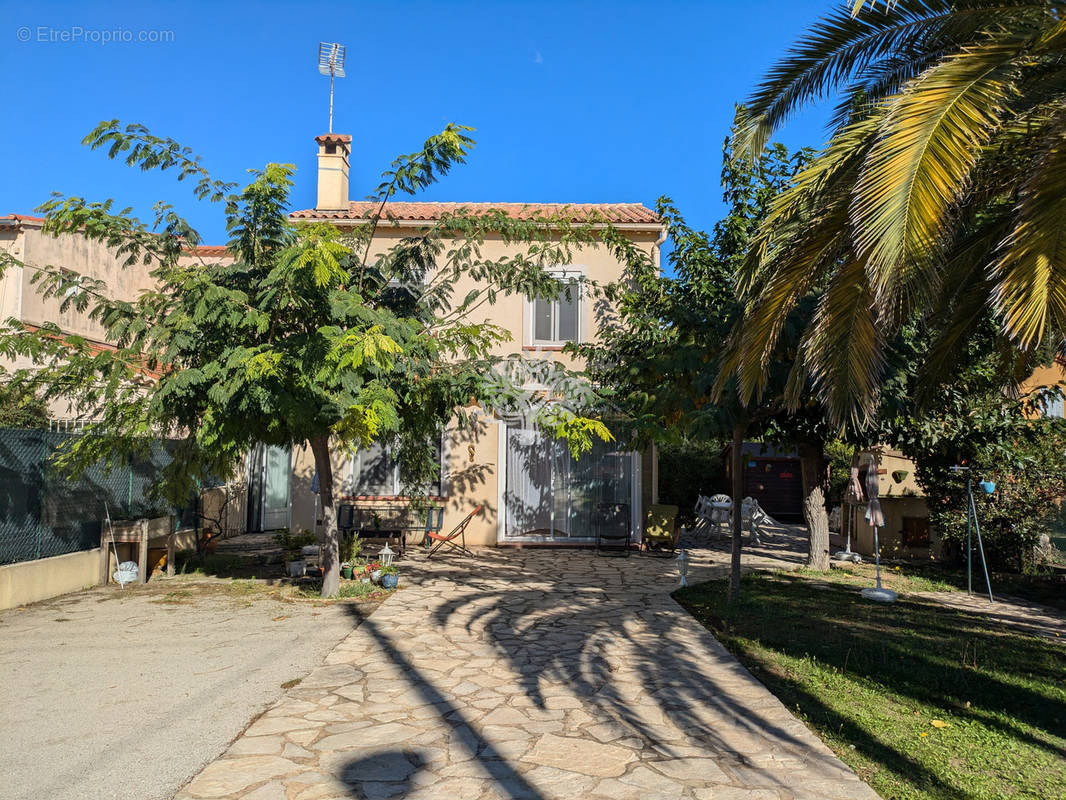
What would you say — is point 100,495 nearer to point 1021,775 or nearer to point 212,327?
point 212,327

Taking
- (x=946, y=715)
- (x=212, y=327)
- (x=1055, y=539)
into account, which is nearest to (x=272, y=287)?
(x=212, y=327)

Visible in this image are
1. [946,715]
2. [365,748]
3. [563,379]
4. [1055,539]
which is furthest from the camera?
[1055,539]

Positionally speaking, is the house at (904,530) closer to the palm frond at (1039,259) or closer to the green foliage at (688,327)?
the green foliage at (688,327)

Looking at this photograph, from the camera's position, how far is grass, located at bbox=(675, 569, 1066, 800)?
4363mm

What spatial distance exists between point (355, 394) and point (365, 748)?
3793 mm

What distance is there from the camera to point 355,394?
772 cm

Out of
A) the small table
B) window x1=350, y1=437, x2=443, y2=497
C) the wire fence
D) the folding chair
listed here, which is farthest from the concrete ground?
window x1=350, y1=437, x2=443, y2=497

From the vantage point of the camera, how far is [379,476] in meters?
14.4

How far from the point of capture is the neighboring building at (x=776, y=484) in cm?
2098

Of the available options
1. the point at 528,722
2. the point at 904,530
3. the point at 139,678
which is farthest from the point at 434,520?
the point at 528,722

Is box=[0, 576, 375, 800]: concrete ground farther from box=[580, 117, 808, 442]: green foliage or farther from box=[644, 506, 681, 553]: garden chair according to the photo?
box=[644, 506, 681, 553]: garden chair

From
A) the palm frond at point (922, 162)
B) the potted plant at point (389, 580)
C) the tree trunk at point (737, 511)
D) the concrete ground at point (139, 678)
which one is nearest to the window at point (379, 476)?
the potted plant at point (389, 580)

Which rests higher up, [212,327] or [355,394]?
[212,327]

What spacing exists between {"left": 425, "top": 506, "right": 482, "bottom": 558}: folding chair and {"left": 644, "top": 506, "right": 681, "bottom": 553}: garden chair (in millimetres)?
3135
